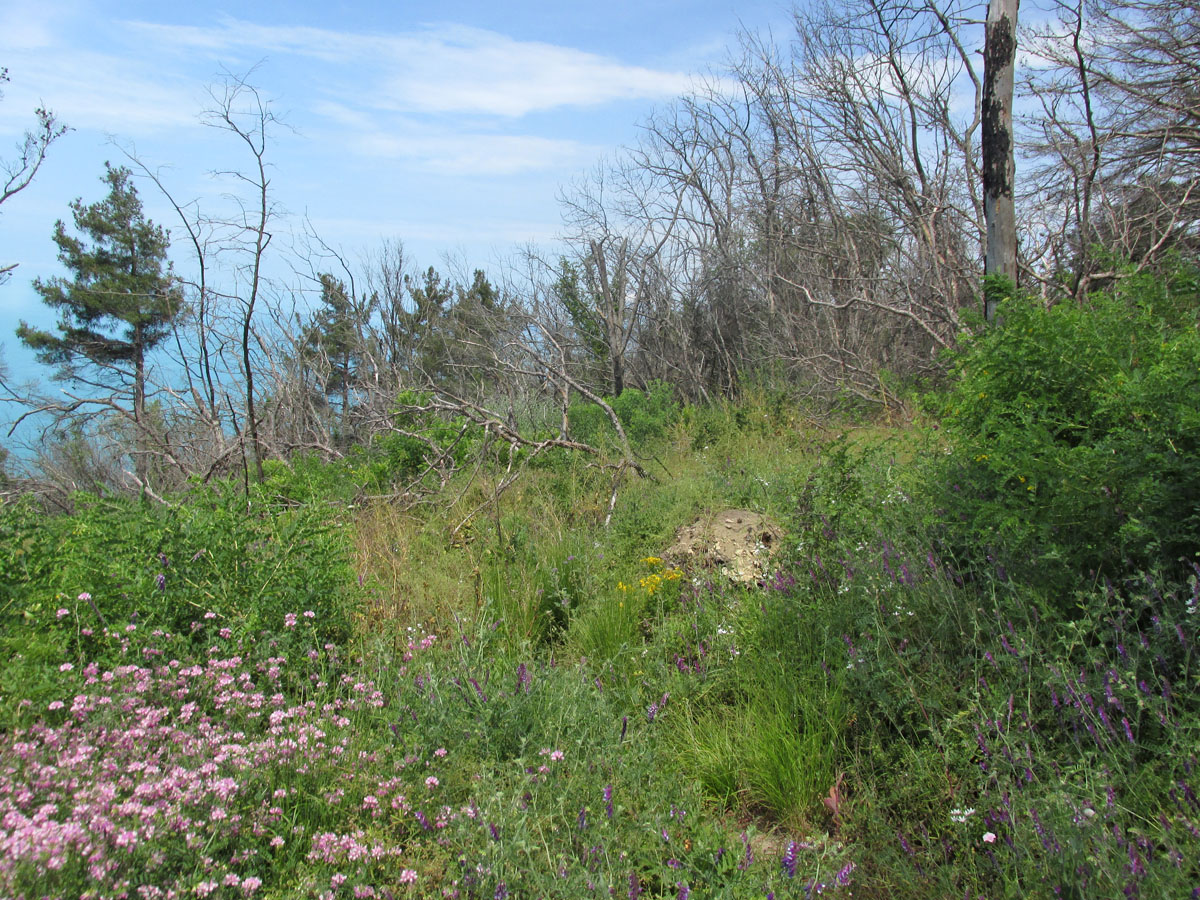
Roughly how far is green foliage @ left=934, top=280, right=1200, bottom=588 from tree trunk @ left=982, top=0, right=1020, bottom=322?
3.02m

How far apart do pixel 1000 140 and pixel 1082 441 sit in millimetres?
4233

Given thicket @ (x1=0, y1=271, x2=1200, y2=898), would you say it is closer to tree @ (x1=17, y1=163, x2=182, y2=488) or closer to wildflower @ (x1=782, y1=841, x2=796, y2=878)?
wildflower @ (x1=782, y1=841, x2=796, y2=878)

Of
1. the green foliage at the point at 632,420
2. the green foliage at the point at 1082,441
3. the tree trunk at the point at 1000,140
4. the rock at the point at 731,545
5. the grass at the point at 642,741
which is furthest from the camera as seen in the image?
the green foliage at the point at 632,420

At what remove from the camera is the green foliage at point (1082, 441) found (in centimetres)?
242

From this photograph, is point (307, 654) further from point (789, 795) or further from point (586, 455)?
point (586, 455)

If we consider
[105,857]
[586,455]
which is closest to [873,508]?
[105,857]

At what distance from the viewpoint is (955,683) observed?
272 cm

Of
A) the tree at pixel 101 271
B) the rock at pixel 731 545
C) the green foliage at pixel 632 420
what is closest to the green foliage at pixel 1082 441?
the rock at pixel 731 545

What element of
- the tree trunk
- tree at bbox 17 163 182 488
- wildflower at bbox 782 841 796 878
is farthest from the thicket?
tree at bbox 17 163 182 488

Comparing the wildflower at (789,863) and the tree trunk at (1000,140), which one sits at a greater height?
the tree trunk at (1000,140)

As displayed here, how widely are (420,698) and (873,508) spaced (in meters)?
2.58

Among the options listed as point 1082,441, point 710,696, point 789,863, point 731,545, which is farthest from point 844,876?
point 731,545

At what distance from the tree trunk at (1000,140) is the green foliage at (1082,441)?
3.02 meters

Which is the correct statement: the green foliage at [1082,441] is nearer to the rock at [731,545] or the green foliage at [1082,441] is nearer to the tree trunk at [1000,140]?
the rock at [731,545]
